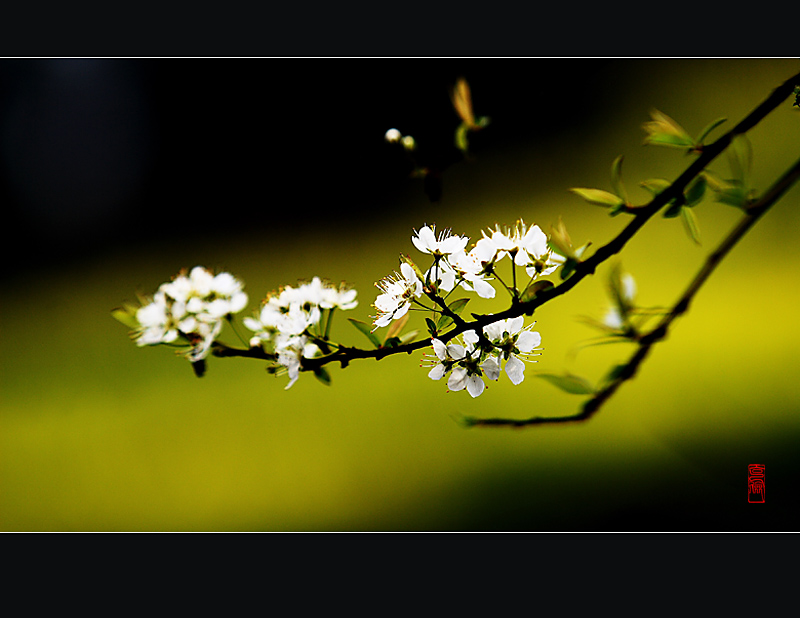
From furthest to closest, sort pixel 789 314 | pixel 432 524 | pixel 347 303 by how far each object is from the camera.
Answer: pixel 432 524
pixel 789 314
pixel 347 303

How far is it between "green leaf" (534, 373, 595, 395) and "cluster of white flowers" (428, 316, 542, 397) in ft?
0.15

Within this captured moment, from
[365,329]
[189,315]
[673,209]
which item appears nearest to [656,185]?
[673,209]

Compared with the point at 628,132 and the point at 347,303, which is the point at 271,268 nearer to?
the point at 347,303

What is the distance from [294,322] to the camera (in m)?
0.65

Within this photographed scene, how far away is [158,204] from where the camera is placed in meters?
1.46

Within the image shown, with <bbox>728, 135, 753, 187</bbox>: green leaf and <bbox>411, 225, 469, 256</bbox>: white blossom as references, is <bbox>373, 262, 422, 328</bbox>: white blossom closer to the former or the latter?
<bbox>411, 225, 469, 256</bbox>: white blossom

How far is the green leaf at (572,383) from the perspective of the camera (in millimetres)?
542

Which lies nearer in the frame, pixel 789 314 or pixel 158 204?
pixel 789 314

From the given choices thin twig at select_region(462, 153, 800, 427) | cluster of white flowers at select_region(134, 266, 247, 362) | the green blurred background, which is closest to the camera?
thin twig at select_region(462, 153, 800, 427)

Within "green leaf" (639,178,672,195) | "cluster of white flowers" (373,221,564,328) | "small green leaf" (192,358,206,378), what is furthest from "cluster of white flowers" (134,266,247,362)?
"green leaf" (639,178,672,195)

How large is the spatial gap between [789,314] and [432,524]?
2.98ft

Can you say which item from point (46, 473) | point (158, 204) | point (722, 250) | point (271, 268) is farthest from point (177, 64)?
point (722, 250)

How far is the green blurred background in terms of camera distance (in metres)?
1.31

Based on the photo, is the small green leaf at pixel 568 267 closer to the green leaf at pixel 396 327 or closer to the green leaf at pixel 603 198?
the green leaf at pixel 603 198
